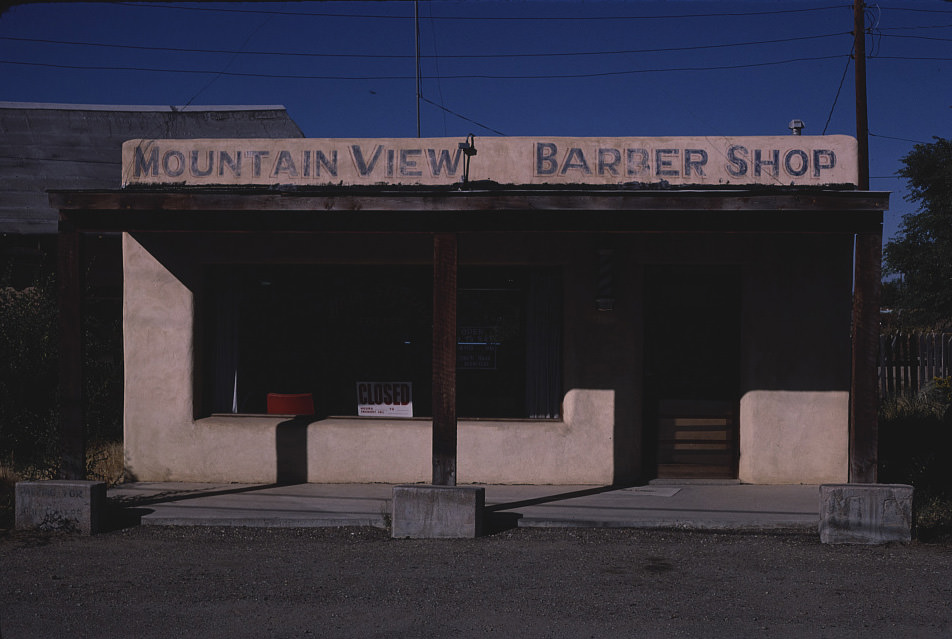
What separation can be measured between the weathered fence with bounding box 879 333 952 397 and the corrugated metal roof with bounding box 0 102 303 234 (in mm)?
11760

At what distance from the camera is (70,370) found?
25.5 ft

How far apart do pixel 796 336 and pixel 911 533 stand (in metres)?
2.81

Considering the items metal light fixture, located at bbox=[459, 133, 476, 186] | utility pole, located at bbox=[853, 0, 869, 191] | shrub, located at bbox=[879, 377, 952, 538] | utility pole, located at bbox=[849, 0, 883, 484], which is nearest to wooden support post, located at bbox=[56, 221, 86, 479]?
metal light fixture, located at bbox=[459, 133, 476, 186]

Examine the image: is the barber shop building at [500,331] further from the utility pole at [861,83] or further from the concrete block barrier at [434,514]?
the utility pole at [861,83]

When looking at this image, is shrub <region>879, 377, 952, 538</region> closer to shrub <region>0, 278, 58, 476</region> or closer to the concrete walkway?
the concrete walkway

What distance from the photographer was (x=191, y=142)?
31.9 feet

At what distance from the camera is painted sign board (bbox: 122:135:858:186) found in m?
9.38

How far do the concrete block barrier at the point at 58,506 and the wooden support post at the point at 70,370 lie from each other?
24 centimetres

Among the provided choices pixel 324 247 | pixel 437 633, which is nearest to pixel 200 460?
pixel 324 247

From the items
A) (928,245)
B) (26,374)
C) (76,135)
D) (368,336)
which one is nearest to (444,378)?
(368,336)

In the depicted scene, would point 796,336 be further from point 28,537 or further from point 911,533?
point 28,537

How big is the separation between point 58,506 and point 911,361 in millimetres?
12741

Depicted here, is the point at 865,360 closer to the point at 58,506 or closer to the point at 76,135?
the point at 58,506

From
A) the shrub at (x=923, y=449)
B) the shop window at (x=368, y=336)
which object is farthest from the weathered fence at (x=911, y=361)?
the shop window at (x=368, y=336)
